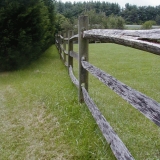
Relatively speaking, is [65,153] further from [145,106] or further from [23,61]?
[23,61]

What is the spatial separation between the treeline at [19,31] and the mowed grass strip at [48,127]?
2.47 m

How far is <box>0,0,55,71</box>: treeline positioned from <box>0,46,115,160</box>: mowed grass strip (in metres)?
2.47

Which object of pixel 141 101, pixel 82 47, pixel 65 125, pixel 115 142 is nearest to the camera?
pixel 141 101

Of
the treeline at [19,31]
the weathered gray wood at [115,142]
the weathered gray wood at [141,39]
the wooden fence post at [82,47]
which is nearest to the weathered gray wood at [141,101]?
the weathered gray wood at [141,39]

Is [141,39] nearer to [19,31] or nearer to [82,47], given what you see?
[82,47]

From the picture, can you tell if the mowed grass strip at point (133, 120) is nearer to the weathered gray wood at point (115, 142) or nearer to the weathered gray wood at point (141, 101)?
the weathered gray wood at point (115, 142)

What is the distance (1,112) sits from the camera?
3.97m

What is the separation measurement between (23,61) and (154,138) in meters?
6.34

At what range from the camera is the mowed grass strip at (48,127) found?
255 centimetres

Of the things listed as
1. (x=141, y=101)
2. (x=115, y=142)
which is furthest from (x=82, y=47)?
(x=141, y=101)

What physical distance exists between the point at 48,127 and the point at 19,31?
496 cm

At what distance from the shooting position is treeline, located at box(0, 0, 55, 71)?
703cm

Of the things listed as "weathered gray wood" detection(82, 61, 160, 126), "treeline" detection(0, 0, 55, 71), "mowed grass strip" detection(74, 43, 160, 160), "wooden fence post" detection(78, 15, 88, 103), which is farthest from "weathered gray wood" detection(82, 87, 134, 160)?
"treeline" detection(0, 0, 55, 71)

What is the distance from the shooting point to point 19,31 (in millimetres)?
7270
